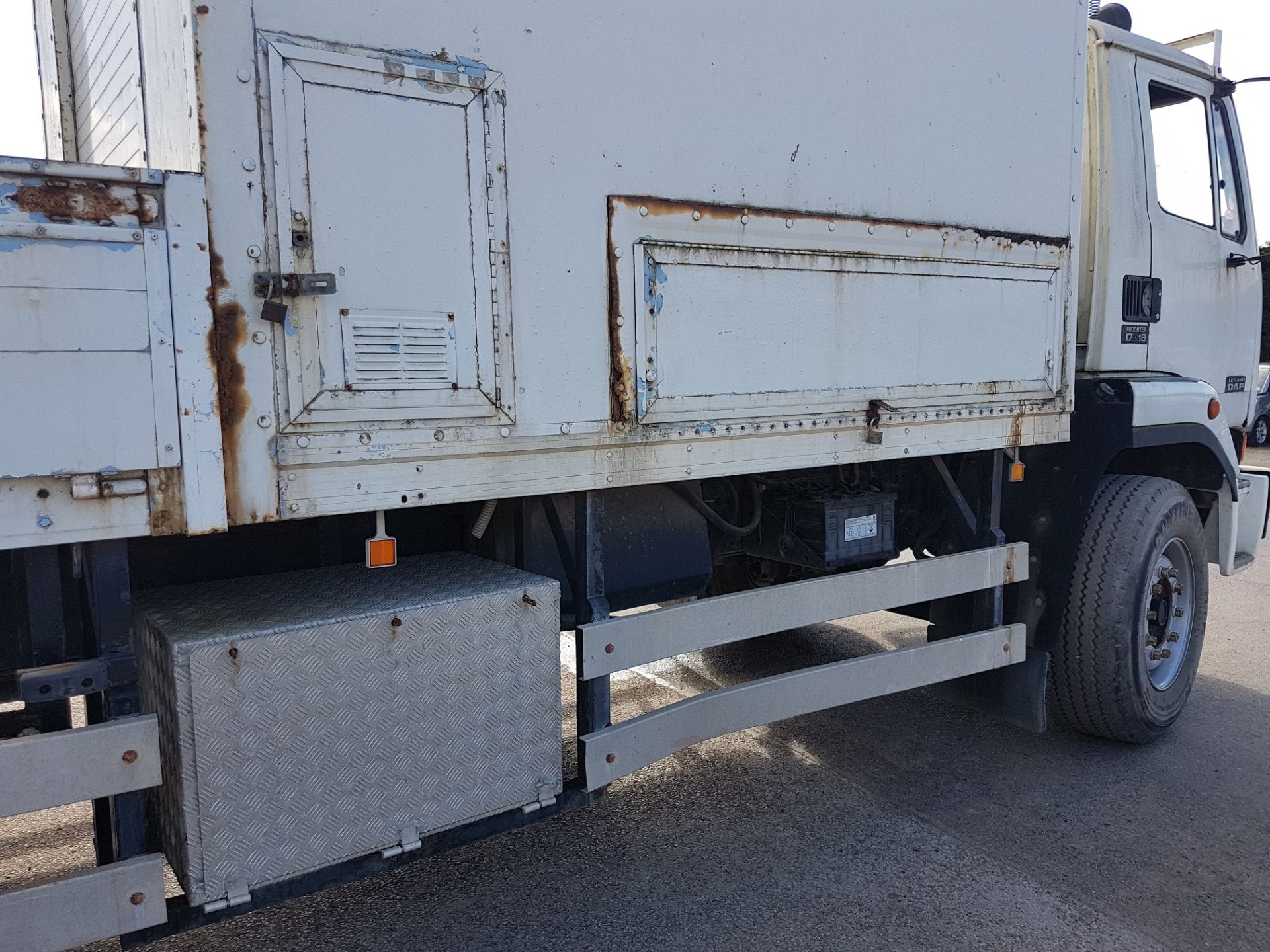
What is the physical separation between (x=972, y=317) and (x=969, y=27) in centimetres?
101

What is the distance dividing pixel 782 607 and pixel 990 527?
1.24 meters

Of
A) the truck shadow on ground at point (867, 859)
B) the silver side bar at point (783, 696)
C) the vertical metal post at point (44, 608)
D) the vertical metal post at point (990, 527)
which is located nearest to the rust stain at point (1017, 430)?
the vertical metal post at point (990, 527)

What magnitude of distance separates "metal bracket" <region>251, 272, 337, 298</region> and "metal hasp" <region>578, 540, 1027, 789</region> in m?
1.17

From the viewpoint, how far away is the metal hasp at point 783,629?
108 inches

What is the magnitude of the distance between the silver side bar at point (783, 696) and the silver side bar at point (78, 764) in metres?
1.14

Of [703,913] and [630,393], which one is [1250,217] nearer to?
[630,393]

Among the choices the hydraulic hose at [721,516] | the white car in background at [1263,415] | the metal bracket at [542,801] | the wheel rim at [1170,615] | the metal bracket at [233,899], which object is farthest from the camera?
the white car in background at [1263,415]

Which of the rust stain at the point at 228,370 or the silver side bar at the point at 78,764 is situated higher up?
the rust stain at the point at 228,370

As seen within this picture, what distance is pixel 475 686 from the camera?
2441 mm

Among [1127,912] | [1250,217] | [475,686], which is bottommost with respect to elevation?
[1127,912]

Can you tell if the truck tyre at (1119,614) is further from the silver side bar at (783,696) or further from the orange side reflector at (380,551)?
the orange side reflector at (380,551)

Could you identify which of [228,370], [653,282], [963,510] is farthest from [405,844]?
[963,510]

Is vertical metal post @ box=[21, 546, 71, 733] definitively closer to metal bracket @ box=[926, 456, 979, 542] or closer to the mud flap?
metal bracket @ box=[926, 456, 979, 542]

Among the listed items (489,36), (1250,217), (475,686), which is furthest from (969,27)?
(475,686)
